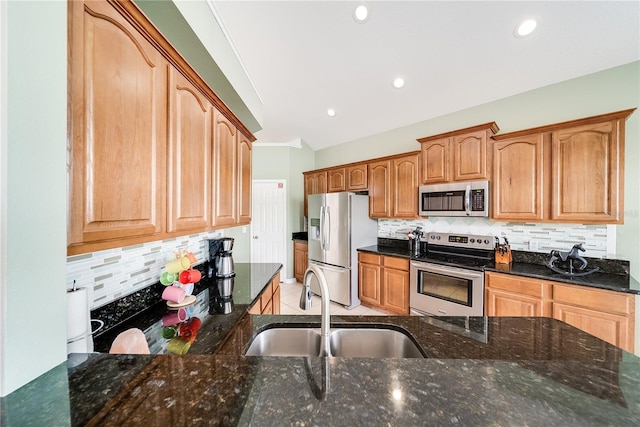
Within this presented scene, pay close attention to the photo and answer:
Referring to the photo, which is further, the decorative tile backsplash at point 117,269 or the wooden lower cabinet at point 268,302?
the wooden lower cabinet at point 268,302

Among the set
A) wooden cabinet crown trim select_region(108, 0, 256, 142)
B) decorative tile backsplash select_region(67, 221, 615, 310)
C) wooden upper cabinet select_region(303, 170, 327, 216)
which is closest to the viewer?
wooden cabinet crown trim select_region(108, 0, 256, 142)

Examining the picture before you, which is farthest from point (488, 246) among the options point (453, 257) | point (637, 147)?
point (637, 147)

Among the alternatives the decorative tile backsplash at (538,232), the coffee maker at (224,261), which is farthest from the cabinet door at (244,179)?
the decorative tile backsplash at (538,232)

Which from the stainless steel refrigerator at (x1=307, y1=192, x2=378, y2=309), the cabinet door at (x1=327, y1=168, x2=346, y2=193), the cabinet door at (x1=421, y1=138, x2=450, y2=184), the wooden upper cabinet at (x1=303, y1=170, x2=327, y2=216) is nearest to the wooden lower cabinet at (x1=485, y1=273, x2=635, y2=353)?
the cabinet door at (x1=421, y1=138, x2=450, y2=184)

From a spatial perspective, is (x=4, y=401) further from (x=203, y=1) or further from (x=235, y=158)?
(x=203, y=1)

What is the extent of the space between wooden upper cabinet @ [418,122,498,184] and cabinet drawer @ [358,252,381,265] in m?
1.22

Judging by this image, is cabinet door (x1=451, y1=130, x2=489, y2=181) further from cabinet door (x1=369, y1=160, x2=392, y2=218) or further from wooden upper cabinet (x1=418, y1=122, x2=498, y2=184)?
cabinet door (x1=369, y1=160, x2=392, y2=218)

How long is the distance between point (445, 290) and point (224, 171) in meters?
2.62

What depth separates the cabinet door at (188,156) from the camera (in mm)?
1166

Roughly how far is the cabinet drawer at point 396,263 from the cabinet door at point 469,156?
3.89 feet

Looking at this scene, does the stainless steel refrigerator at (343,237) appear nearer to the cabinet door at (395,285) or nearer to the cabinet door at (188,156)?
the cabinet door at (395,285)

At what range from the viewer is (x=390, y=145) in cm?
391

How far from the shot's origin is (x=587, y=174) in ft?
6.82

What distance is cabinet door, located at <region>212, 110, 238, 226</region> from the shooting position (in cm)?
167
